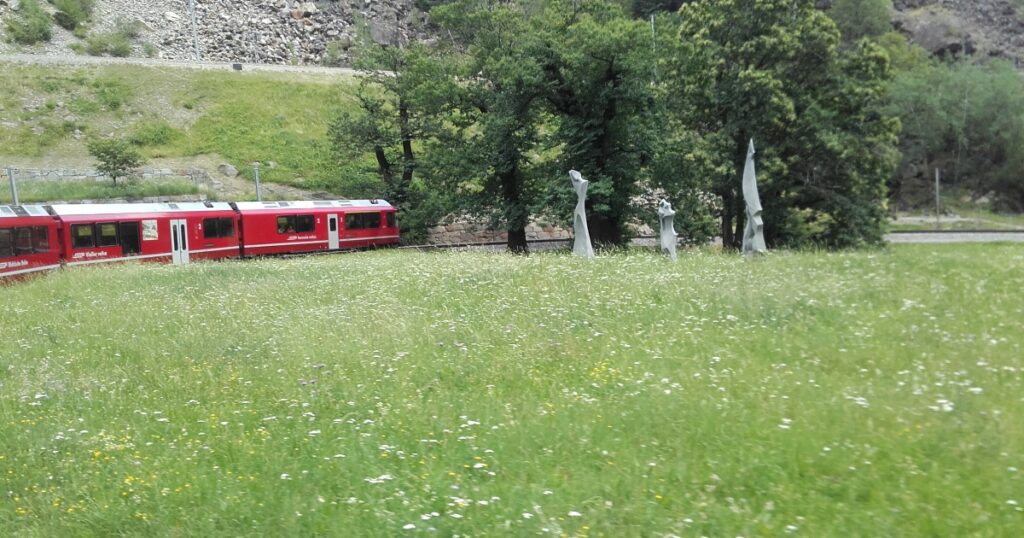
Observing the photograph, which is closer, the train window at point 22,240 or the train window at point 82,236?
the train window at point 22,240

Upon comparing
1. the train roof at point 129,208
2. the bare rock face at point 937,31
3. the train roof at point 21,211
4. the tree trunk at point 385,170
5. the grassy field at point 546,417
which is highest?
the bare rock face at point 937,31

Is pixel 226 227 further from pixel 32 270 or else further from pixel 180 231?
pixel 32 270

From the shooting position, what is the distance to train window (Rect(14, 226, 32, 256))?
86.8ft

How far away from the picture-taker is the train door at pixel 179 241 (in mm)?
33812

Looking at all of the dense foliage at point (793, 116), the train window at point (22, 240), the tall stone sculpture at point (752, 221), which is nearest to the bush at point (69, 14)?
the train window at point (22, 240)

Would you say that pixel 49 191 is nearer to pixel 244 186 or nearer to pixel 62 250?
pixel 244 186

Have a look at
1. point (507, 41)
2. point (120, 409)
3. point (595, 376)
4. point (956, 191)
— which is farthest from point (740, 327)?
point (956, 191)

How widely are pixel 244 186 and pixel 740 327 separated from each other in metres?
45.9

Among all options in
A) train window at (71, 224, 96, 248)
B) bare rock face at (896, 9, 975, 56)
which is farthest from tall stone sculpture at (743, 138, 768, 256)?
bare rock face at (896, 9, 975, 56)

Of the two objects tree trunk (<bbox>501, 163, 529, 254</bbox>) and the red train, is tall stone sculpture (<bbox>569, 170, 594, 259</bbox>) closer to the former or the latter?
tree trunk (<bbox>501, 163, 529, 254</bbox>)

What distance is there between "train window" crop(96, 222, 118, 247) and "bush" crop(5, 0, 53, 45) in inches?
2867

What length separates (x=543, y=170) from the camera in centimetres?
3778

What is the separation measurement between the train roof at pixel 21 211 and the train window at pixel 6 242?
55 centimetres

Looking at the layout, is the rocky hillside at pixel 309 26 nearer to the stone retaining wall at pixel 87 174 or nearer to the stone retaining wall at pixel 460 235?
the stone retaining wall at pixel 87 174
